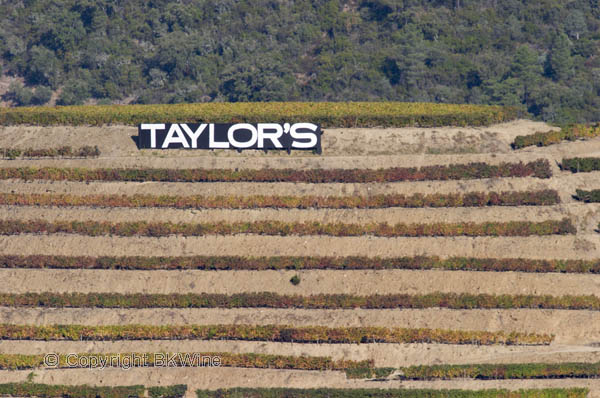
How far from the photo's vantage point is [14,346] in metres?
87.1

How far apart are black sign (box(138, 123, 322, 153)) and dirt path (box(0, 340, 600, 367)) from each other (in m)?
23.0

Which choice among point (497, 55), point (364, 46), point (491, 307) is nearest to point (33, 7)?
point (364, 46)

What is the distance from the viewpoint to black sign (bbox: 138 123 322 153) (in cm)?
10294

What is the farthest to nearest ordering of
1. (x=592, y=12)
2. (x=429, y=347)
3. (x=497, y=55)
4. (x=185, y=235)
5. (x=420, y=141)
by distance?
(x=592, y=12), (x=497, y=55), (x=420, y=141), (x=185, y=235), (x=429, y=347)

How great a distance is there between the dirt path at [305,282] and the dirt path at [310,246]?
2120mm

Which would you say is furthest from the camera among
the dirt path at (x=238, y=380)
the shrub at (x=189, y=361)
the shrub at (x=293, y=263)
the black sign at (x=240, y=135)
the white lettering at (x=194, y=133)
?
the white lettering at (x=194, y=133)

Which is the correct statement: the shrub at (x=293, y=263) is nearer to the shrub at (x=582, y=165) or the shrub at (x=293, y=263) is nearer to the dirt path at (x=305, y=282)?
the dirt path at (x=305, y=282)

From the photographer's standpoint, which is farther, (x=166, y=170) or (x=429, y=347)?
(x=166, y=170)

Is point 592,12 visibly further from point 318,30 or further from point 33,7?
point 33,7

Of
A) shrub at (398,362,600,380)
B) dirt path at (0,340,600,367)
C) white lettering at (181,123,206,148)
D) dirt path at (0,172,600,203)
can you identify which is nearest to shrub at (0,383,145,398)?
dirt path at (0,340,600,367)

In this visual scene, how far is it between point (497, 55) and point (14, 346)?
84136 millimetres

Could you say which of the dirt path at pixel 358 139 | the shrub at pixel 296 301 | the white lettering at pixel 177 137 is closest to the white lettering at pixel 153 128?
the white lettering at pixel 177 137

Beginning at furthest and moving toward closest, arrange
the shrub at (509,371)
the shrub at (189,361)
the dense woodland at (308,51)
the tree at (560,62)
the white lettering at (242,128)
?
the tree at (560,62)
the dense woodland at (308,51)
the white lettering at (242,128)
the shrub at (189,361)
the shrub at (509,371)

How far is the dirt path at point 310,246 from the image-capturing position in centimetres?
9274
